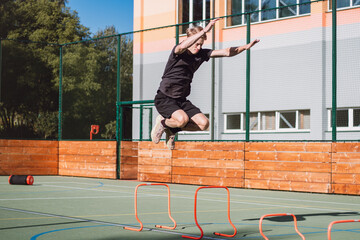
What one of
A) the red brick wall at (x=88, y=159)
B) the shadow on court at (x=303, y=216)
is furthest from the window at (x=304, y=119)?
the shadow on court at (x=303, y=216)

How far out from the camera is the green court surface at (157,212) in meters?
6.50

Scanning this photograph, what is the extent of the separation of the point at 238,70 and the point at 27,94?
15.7 meters

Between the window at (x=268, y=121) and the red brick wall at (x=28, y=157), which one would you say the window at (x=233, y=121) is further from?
the red brick wall at (x=28, y=157)

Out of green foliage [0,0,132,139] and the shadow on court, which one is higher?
green foliage [0,0,132,139]

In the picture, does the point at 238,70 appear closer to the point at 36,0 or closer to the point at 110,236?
the point at 110,236

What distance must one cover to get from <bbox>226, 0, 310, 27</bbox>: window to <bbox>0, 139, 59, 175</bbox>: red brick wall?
8.42 m

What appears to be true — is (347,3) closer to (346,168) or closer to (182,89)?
(346,168)

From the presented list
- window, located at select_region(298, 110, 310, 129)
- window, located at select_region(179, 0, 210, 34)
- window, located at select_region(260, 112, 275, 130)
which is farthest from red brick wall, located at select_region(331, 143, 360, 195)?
window, located at select_region(179, 0, 210, 34)

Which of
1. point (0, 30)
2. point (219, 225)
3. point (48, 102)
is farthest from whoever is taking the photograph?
point (0, 30)

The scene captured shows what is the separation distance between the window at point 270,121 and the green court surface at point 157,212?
4808mm

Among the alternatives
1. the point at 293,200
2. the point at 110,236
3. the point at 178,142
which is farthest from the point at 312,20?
the point at 110,236

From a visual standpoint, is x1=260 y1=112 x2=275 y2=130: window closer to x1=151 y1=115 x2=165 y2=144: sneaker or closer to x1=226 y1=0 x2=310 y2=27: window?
x1=226 y1=0 x2=310 y2=27: window

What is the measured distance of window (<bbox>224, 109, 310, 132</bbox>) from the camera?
1747cm

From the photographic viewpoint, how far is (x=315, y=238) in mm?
6227
